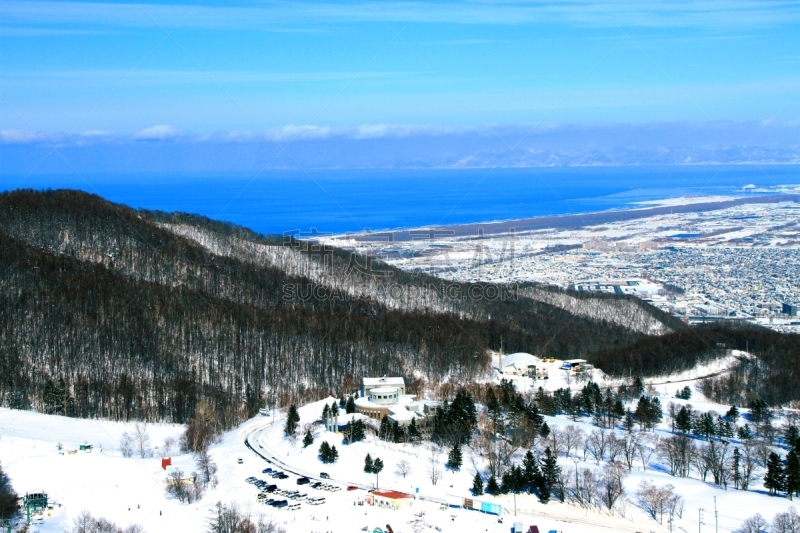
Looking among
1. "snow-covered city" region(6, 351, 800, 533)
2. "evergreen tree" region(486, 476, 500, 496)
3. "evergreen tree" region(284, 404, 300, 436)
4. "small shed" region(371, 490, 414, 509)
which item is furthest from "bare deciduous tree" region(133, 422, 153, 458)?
"evergreen tree" region(486, 476, 500, 496)

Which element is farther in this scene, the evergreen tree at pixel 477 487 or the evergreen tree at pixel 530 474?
the evergreen tree at pixel 530 474

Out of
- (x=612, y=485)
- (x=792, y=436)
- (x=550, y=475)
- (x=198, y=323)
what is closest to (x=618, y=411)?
(x=792, y=436)

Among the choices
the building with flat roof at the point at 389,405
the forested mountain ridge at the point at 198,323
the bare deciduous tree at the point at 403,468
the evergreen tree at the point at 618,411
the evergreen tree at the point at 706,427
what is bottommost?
the bare deciduous tree at the point at 403,468

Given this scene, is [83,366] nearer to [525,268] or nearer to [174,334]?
[174,334]

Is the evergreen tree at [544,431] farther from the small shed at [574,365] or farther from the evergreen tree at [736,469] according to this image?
the small shed at [574,365]

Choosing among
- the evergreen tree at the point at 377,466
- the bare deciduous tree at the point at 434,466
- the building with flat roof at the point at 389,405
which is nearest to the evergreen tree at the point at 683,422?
the building with flat roof at the point at 389,405

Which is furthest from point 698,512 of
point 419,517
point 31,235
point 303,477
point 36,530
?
point 31,235
